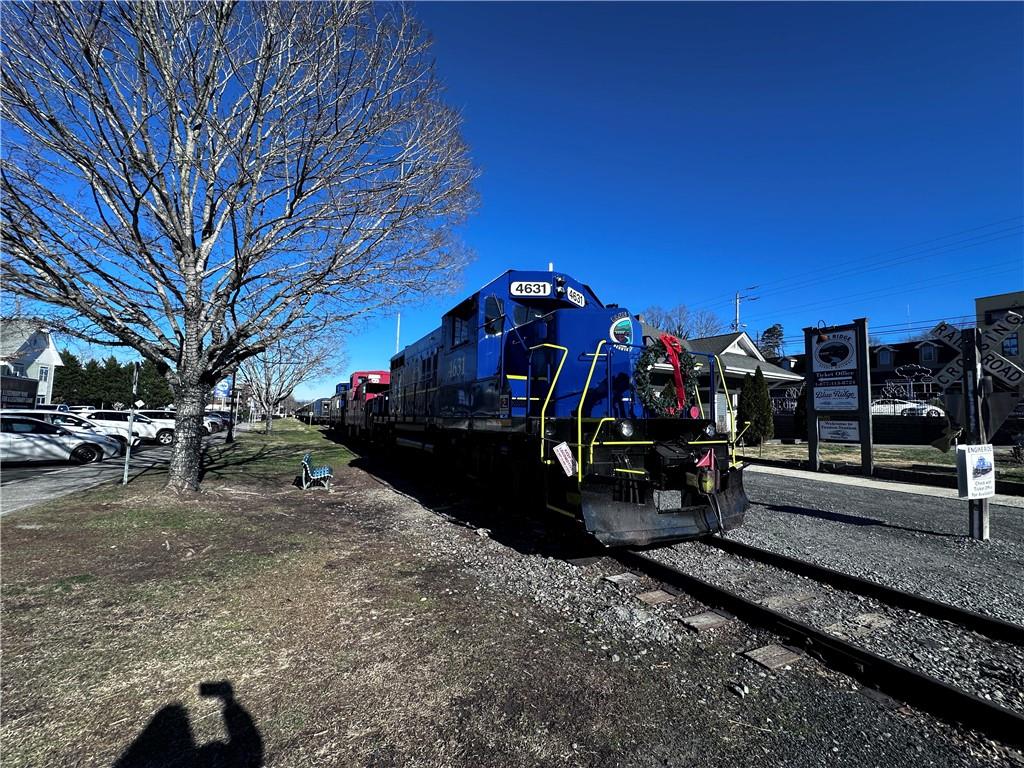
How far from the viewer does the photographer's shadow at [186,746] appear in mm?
2506

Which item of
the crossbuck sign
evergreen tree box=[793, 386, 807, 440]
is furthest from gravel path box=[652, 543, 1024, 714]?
evergreen tree box=[793, 386, 807, 440]

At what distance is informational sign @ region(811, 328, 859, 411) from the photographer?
583 inches

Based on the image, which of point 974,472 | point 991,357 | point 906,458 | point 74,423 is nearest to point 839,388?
point 906,458

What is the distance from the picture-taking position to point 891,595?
4.79 meters

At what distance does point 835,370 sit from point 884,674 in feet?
46.1

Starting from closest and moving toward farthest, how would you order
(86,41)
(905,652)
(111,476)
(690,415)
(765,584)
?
(905,652)
(765,584)
(690,415)
(86,41)
(111,476)

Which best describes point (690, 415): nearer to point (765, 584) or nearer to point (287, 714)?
point (765, 584)

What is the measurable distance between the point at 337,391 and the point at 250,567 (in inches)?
1277

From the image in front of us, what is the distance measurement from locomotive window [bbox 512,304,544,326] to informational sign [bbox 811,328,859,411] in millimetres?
11472

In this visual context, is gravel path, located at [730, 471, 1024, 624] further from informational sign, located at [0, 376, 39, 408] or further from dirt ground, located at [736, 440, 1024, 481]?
informational sign, located at [0, 376, 39, 408]

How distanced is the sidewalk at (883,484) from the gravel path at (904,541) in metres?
0.73

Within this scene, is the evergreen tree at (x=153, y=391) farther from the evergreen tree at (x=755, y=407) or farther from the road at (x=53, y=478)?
the evergreen tree at (x=755, y=407)

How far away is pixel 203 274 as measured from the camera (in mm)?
9164

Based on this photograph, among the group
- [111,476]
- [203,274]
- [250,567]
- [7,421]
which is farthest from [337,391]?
[250,567]
